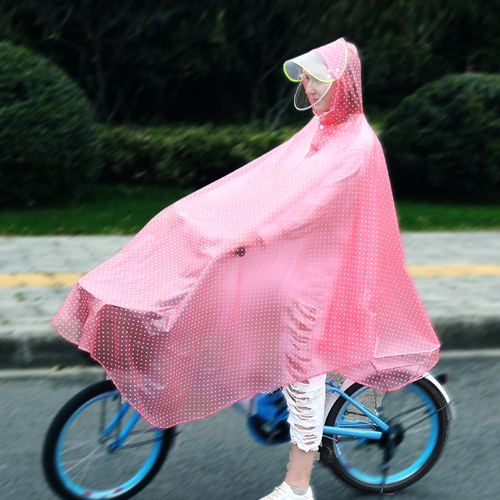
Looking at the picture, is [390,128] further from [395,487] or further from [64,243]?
[395,487]

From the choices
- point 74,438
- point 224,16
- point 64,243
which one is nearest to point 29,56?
point 64,243

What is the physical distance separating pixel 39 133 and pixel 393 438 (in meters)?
6.30

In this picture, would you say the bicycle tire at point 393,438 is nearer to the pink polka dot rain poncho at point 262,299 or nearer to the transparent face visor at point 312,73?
the pink polka dot rain poncho at point 262,299

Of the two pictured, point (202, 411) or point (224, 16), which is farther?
point (224, 16)

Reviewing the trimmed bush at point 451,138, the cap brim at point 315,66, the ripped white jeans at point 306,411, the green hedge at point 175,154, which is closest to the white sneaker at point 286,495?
the ripped white jeans at point 306,411

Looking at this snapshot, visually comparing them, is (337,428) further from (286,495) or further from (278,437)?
(286,495)

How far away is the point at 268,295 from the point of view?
10.1 ft

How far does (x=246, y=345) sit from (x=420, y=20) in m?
12.2

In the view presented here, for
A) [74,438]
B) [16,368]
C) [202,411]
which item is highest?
[202,411]

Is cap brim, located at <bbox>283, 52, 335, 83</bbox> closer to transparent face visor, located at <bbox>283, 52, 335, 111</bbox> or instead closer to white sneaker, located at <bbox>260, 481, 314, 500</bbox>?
transparent face visor, located at <bbox>283, 52, 335, 111</bbox>

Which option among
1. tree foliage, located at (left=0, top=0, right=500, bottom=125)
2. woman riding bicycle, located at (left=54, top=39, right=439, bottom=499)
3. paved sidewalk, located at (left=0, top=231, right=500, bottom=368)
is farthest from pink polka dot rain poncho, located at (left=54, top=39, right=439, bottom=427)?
tree foliage, located at (left=0, top=0, right=500, bottom=125)

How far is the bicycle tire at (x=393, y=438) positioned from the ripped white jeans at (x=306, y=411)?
0.71 feet

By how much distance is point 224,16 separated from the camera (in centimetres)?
1293

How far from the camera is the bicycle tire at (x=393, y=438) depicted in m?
3.55
